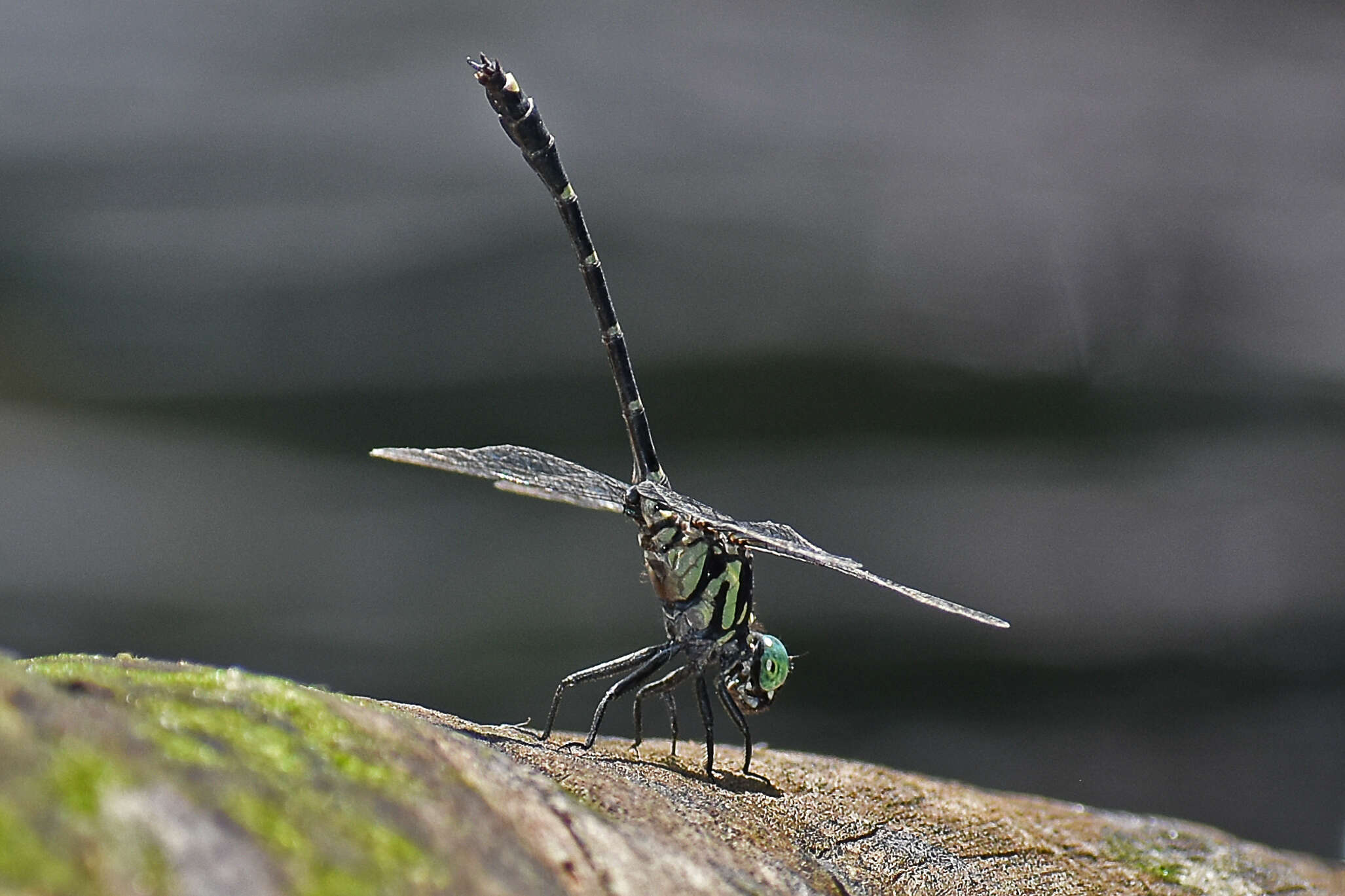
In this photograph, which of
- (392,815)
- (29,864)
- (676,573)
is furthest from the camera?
(676,573)

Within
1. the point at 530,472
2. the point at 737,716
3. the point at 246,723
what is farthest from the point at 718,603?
the point at 246,723

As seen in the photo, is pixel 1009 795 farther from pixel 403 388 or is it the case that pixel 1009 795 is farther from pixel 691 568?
pixel 403 388

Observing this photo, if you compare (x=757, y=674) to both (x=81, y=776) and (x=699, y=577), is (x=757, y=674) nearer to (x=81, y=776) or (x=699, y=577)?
(x=699, y=577)

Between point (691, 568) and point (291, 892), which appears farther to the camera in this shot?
point (691, 568)

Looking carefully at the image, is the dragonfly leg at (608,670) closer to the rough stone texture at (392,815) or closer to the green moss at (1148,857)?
the rough stone texture at (392,815)

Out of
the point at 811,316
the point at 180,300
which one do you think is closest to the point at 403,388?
the point at 180,300

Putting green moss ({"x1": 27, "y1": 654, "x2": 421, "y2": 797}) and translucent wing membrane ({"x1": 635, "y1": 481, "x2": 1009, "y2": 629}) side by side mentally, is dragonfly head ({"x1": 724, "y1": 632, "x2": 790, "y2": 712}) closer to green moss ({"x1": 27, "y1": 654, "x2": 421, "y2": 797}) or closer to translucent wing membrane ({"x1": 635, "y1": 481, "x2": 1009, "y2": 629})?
translucent wing membrane ({"x1": 635, "y1": 481, "x2": 1009, "y2": 629})

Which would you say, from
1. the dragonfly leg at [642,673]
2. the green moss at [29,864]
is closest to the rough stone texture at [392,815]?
the green moss at [29,864]

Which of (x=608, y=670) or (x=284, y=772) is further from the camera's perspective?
(x=608, y=670)
